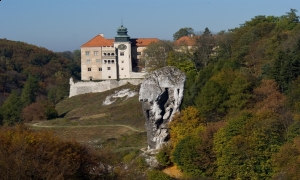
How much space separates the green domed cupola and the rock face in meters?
35.8

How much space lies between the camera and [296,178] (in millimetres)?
28797

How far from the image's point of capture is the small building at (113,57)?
249 feet

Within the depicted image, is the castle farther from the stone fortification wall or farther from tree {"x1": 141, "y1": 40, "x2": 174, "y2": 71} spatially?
tree {"x1": 141, "y1": 40, "x2": 174, "y2": 71}

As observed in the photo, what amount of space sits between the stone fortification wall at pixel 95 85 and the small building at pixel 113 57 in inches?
116

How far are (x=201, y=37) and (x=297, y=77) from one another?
2437cm

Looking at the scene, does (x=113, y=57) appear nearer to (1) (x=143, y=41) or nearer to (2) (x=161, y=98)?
(1) (x=143, y=41)

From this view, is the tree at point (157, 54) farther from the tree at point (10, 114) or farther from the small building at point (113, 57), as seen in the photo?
the tree at point (10, 114)

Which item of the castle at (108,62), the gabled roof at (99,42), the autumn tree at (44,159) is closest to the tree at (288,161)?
the autumn tree at (44,159)

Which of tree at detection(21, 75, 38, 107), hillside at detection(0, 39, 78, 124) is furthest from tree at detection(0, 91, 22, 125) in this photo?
tree at detection(21, 75, 38, 107)

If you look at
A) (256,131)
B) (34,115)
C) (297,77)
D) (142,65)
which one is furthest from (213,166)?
(142,65)

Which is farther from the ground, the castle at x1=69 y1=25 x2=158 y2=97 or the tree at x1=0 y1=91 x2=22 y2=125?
the castle at x1=69 y1=25 x2=158 y2=97

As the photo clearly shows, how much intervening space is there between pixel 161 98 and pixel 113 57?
117ft

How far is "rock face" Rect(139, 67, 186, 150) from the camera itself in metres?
40.8

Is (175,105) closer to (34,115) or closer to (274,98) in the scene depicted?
(274,98)
